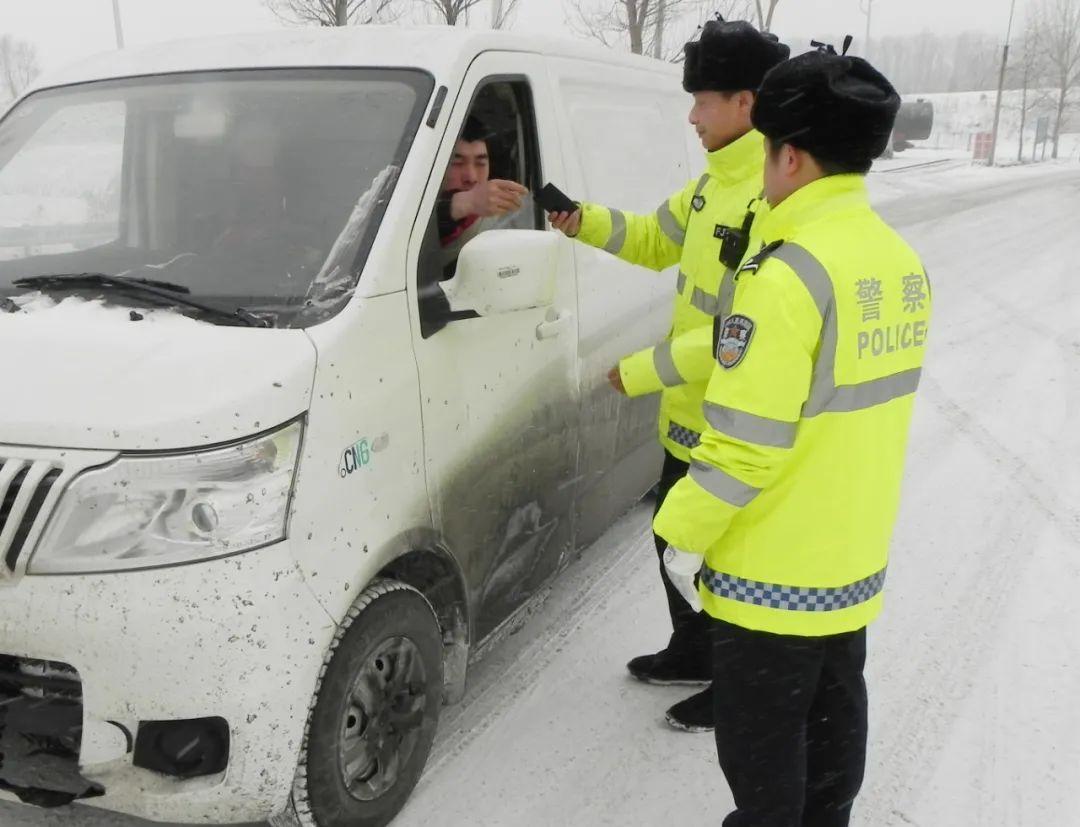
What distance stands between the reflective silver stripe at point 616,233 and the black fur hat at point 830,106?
128cm

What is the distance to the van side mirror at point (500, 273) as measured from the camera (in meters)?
2.54

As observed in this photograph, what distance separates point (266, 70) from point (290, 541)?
62.9 inches

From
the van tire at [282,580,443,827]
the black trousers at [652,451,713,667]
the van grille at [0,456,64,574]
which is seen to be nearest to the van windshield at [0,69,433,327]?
the van grille at [0,456,64,574]

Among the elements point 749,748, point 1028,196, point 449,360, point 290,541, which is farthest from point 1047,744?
point 1028,196

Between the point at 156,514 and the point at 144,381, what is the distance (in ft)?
0.95

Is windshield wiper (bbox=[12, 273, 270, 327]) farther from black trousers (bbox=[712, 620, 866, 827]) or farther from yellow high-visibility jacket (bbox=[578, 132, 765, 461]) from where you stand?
→ black trousers (bbox=[712, 620, 866, 827])

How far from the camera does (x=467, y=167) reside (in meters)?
2.99

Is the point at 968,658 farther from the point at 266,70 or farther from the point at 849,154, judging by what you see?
the point at 266,70

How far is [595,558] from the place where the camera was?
14.7ft

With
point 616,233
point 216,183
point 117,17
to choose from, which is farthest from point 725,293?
point 117,17

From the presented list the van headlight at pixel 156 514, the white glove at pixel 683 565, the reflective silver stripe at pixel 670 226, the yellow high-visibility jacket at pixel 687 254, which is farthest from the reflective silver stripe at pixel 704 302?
the van headlight at pixel 156 514

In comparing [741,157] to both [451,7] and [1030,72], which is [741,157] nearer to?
[451,7]

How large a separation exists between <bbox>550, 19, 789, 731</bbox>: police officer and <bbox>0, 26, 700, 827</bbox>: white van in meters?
0.25

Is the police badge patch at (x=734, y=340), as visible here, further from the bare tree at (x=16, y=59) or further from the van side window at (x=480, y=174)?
the bare tree at (x=16, y=59)
